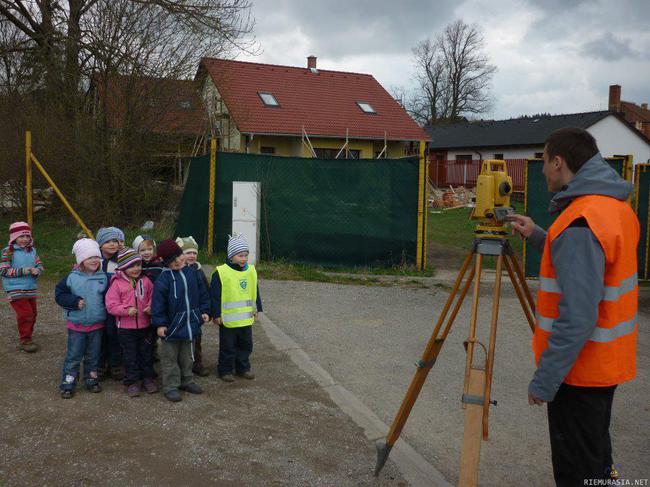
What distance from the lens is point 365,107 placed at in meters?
28.8

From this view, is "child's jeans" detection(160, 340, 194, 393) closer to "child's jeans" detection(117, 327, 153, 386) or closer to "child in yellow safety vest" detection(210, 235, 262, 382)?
"child's jeans" detection(117, 327, 153, 386)

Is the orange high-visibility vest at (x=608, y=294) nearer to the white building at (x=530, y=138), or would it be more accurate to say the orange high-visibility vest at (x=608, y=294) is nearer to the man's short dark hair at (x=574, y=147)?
the man's short dark hair at (x=574, y=147)

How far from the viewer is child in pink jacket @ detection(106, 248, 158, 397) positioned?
4914 millimetres

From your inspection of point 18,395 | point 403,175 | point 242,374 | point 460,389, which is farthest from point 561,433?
point 403,175

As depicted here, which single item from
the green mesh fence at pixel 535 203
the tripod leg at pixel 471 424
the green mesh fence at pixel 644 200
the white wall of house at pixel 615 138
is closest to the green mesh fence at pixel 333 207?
the green mesh fence at pixel 535 203

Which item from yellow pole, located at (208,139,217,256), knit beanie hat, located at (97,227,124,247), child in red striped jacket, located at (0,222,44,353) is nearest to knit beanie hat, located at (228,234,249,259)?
knit beanie hat, located at (97,227,124,247)

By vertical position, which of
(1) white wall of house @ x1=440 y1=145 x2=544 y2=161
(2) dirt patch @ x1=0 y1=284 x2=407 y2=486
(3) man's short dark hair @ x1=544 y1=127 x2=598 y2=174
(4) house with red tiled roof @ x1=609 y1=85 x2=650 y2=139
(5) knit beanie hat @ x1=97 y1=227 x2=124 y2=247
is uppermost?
(4) house with red tiled roof @ x1=609 y1=85 x2=650 y2=139

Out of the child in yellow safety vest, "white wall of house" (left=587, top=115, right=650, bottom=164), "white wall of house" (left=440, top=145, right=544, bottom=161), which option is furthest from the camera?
"white wall of house" (left=440, top=145, right=544, bottom=161)

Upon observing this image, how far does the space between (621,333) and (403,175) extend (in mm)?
7399

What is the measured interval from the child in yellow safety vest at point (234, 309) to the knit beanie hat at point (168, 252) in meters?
0.44

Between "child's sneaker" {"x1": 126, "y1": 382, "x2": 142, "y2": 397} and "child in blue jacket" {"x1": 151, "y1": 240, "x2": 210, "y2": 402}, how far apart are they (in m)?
0.22

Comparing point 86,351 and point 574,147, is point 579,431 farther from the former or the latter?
point 86,351

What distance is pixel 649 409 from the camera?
4785 mm

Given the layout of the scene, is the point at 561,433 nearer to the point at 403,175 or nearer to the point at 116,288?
the point at 116,288
